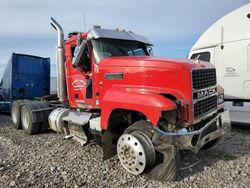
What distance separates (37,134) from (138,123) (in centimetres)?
487

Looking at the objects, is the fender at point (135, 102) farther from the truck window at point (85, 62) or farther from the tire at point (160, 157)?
the truck window at point (85, 62)

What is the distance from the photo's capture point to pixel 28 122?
945cm

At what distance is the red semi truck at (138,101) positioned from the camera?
199 inches

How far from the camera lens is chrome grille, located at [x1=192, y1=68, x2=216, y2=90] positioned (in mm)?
5289

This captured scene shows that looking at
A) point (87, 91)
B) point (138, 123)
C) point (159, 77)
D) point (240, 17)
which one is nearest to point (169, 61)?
point (159, 77)

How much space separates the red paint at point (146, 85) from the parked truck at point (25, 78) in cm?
811

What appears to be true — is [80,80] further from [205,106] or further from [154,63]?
[205,106]

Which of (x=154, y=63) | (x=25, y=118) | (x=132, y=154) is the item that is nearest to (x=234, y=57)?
(x=154, y=63)

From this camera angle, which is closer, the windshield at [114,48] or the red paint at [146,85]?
the red paint at [146,85]

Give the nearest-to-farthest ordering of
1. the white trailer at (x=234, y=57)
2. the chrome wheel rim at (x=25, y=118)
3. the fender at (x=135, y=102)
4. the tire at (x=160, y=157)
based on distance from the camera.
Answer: the fender at (x=135, y=102) → the tire at (x=160, y=157) → the white trailer at (x=234, y=57) → the chrome wheel rim at (x=25, y=118)

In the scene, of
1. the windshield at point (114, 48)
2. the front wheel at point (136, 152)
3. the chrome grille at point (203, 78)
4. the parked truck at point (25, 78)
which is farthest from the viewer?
the parked truck at point (25, 78)

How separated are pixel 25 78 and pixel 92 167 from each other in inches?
353

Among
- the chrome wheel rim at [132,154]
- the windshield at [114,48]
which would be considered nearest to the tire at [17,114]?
the windshield at [114,48]

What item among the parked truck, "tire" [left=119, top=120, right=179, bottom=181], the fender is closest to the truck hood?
the fender
